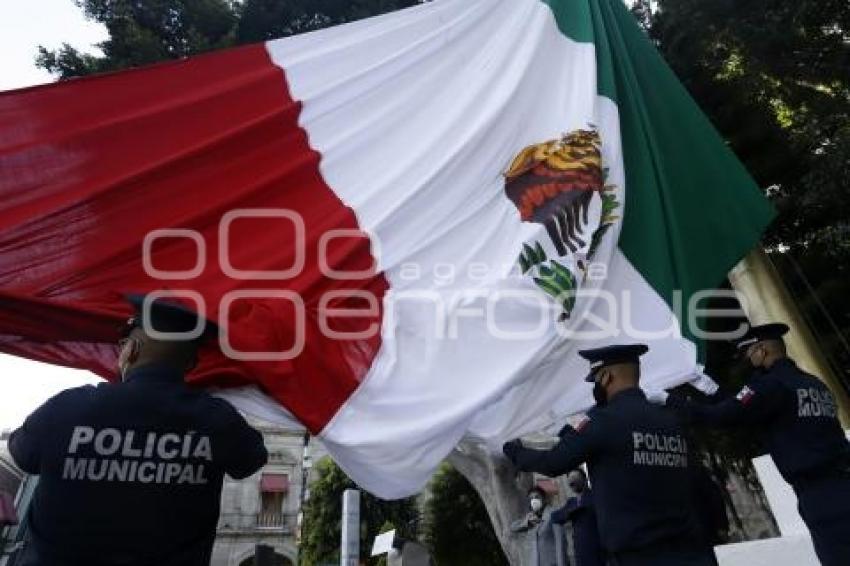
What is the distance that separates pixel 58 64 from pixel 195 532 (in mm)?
7782

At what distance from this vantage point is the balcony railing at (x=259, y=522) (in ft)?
84.9

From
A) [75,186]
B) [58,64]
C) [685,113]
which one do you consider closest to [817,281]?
[685,113]

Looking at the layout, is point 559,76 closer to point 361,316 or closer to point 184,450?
point 361,316

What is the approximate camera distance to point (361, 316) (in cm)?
273

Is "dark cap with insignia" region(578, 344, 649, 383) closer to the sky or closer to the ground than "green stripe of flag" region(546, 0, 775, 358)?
closer to the ground

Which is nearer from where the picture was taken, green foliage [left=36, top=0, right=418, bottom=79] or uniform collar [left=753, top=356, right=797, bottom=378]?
uniform collar [left=753, top=356, right=797, bottom=378]

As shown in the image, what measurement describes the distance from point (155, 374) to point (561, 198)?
2018 millimetres

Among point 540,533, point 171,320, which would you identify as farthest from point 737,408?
point 540,533

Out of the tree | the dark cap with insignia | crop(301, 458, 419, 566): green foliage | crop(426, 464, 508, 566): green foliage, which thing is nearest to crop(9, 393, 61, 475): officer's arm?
the dark cap with insignia

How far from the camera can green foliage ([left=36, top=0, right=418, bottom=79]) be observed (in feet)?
25.8

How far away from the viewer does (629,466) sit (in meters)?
2.60

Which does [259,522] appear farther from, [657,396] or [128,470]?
[128,470]

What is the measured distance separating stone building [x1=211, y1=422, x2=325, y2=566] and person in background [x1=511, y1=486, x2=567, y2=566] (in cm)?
1781

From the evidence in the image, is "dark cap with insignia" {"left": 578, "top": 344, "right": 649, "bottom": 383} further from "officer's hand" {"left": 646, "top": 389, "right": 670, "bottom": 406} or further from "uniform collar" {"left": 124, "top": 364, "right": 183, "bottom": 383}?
"uniform collar" {"left": 124, "top": 364, "right": 183, "bottom": 383}
